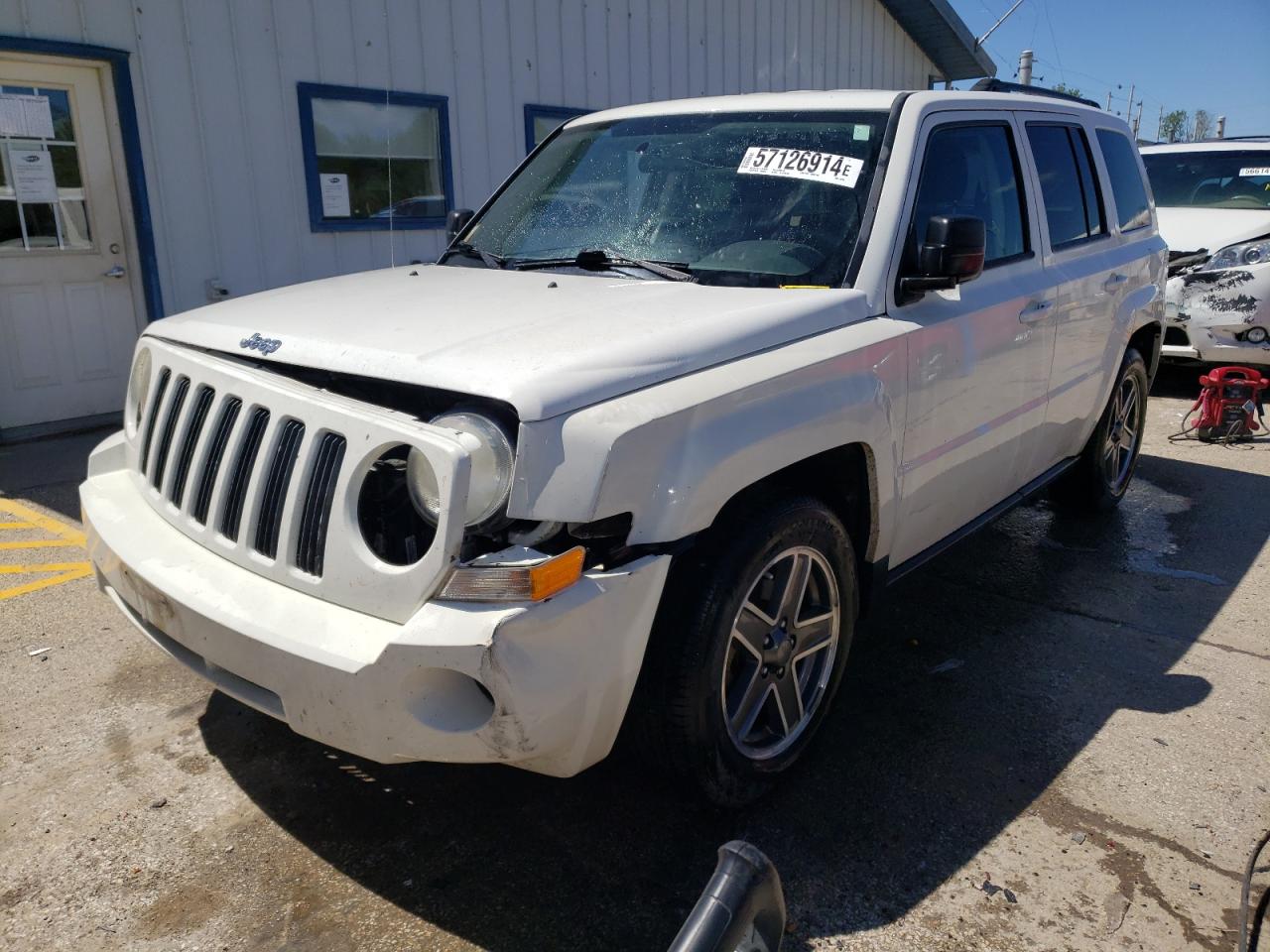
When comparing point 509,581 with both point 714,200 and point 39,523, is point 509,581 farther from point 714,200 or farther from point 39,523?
point 39,523

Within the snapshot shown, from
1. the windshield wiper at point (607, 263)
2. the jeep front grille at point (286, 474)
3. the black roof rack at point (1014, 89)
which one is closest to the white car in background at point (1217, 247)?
the black roof rack at point (1014, 89)

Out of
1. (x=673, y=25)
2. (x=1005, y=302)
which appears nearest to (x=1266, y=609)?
(x=1005, y=302)

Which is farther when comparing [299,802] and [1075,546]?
[1075,546]

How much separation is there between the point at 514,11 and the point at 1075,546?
6.66 m

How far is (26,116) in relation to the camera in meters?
6.50

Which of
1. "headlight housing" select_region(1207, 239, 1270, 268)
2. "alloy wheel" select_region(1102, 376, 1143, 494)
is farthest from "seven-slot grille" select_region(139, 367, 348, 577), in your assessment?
"headlight housing" select_region(1207, 239, 1270, 268)

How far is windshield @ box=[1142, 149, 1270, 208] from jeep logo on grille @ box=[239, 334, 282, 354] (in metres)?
8.57

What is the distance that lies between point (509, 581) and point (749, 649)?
88 centimetres

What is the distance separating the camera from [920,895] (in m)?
2.49

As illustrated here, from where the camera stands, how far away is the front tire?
2.43 meters

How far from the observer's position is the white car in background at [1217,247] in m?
7.74

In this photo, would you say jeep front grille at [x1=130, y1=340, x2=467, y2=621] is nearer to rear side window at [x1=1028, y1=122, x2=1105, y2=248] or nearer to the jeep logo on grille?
the jeep logo on grille

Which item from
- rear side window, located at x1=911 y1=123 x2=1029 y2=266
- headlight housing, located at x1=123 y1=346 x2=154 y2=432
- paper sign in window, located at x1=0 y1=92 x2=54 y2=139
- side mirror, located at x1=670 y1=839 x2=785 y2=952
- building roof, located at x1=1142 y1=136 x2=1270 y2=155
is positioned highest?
paper sign in window, located at x1=0 y1=92 x2=54 y2=139

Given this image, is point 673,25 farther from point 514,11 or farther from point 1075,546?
point 1075,546
